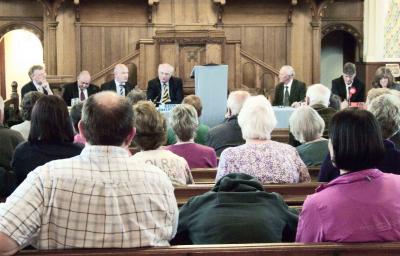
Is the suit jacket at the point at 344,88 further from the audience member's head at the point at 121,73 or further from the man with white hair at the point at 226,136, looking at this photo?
the man with white hair at the point at 226,136

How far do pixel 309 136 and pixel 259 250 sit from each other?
241 cm

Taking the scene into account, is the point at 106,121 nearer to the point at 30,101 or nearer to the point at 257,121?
the point at 257,121

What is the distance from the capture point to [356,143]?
8.09 ft

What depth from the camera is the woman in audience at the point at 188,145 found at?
4.43 metres

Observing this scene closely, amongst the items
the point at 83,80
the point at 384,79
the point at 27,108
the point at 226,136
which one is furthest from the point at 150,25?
the point at 226,136

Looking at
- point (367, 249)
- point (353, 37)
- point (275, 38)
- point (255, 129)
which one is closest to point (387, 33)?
point (353, 37)

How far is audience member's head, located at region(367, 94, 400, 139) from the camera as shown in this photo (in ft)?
12.8

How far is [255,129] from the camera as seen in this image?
3861 mm

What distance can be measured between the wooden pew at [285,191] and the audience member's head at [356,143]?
2.90 feet

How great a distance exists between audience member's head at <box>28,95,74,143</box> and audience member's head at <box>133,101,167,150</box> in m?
0.40

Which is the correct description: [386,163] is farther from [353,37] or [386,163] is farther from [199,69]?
[353,37]

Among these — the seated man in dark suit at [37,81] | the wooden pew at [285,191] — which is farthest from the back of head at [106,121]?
the seated man in dark suit at [37,81]

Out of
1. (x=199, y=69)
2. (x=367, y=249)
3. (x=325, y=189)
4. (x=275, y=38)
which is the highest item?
(x=275, y=38)

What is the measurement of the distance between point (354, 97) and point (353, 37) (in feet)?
13.0
